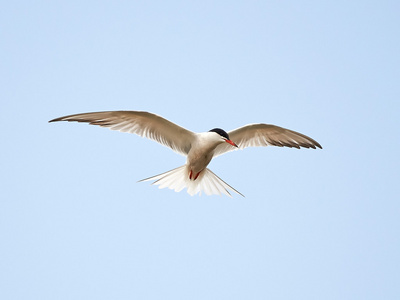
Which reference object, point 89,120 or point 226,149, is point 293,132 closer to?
point 226,149

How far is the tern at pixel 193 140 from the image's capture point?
26.5 feet

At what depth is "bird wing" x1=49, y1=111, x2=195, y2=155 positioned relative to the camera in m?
7.81

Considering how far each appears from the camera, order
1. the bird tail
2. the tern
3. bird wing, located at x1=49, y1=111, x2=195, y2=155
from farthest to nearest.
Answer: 1. the bird tail
2. the tern
3. bird wing, located at x1=49, y1=111, x2=195, y2=155

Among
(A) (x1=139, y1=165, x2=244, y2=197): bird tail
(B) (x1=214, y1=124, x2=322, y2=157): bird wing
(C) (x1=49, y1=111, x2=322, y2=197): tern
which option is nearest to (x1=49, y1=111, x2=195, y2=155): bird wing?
(C) (x1=49, y1=111, x2=322, y2=197): tern

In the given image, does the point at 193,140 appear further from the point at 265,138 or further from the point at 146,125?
the point at 265,138

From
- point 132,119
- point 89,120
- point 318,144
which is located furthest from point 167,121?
point 318,144

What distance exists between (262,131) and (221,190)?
132 centimetres

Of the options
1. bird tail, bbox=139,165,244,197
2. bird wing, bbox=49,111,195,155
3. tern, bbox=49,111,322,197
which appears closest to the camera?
bird wing, bbox=49,111,195,155

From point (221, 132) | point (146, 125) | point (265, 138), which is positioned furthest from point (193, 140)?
point (265, 138)

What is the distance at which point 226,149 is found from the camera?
29.8 ft

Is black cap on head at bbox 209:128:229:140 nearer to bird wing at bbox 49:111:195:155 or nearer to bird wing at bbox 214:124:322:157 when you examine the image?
bird wing at bbox 49:111:195:155

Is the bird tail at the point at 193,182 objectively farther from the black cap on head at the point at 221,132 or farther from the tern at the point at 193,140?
the black cap on head at the point at 221,132

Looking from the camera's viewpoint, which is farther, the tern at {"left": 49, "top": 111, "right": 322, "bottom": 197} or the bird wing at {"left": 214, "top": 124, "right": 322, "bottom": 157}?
the bird wing at {"left": 214, "top": 124, "right": 322, "bottom": 157}

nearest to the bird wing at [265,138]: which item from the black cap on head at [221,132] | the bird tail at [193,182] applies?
the bird tail at [193,182]
